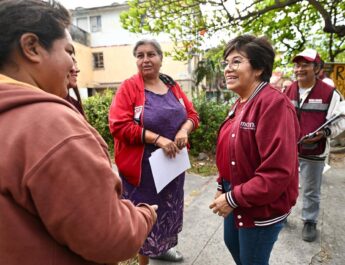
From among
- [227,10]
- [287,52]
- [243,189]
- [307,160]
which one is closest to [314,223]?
[307,160]

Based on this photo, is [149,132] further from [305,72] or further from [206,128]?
[206,128]

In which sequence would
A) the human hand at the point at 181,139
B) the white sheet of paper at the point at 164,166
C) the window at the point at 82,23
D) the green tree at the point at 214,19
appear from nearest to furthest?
1. the white sheet of paper at the point at 164,166
2. the human hand at the point at 181,139
3. the green tree at the point at 214,19
4. the window at the point at 82,23

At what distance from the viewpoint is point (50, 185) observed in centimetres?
80

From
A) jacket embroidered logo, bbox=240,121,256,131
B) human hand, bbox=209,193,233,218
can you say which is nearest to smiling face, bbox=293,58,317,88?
jacket embroidered logo, bbox=240,121,256,131

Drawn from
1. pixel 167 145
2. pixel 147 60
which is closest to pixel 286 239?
pixel 167 145

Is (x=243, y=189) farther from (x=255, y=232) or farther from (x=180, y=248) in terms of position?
(x=180, y=248)

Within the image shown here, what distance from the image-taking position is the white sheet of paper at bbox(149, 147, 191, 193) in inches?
94.8

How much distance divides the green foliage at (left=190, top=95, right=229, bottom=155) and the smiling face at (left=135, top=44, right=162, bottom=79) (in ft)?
14.1

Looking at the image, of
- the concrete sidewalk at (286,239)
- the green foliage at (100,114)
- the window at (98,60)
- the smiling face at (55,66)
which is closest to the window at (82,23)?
the window at (98,60)

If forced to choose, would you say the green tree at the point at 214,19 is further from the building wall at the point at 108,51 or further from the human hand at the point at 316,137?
the building wall at the point at 108,51

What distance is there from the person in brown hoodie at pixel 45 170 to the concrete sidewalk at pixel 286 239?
2.20 meters

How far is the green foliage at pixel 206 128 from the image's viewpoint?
685 cm

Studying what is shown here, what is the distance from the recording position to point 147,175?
8.29 feet

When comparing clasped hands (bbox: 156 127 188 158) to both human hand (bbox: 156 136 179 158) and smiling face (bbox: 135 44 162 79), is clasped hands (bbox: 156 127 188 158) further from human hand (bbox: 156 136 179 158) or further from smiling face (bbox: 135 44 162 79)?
smiling face (bbox: 135 44 162 79)
